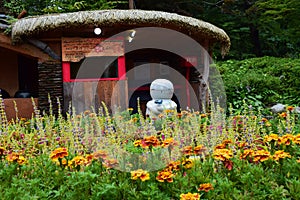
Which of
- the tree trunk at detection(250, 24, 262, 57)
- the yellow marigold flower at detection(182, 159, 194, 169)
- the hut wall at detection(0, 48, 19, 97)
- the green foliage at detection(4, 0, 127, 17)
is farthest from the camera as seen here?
the tree trunk at detection(250, 24, 262, 57)

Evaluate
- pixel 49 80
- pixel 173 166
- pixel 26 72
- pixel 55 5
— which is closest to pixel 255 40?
pixel 55 5

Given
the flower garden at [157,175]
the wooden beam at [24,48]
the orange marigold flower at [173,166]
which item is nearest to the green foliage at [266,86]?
the wooden beam at [24,48]

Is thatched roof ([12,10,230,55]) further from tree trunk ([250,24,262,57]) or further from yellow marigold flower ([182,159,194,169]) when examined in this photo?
tree trunk ([250,24,262,57])

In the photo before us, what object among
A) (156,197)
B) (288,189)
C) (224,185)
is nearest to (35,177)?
(156,197)

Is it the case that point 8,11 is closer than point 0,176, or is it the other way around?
point 0,176

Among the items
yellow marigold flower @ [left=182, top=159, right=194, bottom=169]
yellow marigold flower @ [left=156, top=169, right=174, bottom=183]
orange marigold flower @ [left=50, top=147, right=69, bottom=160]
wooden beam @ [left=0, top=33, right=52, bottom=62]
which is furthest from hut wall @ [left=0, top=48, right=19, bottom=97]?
yellow marigold flower @ [left=156, top=169, right=174, bottom=183]

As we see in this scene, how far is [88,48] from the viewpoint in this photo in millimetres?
7320

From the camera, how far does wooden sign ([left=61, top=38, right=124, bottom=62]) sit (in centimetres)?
722

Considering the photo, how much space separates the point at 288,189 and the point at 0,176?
1.85 meters

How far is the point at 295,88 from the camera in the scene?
34.0 feet

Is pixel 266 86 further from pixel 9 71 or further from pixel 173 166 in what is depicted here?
pixel 173 166

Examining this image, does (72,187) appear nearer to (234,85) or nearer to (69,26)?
(69,26)

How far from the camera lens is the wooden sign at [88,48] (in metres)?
7.22

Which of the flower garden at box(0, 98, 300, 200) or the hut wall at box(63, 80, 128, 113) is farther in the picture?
the hut wall at box(63, 80, 128, 113)
